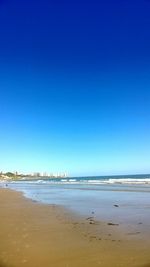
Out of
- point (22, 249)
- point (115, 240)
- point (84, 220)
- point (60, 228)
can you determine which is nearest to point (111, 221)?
point (84, 220)

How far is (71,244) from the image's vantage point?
25.4ft

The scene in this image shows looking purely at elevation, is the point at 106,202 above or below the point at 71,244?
above

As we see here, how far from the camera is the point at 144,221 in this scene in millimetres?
11000

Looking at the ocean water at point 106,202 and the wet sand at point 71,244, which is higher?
the ocean water at point 106,202

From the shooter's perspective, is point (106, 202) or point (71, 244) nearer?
point (71, 244)

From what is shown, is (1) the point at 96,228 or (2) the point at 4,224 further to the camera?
(2) the point at 4,224

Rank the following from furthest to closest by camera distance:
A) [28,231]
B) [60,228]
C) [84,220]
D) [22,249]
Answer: [84,220] < [60,228] < [28,231] < [22,249]

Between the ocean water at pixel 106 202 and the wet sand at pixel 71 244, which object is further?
the ocean water at pixel 106 202

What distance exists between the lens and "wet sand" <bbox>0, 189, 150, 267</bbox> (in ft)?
20.5

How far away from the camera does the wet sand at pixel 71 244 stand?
6234 millimetres

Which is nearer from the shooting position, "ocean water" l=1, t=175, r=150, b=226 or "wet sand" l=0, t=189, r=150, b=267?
"wet sand" l=0, t=189, r=150, b=267

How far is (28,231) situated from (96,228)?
207 centimetres

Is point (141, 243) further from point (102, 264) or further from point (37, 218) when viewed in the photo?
point (37, 218)

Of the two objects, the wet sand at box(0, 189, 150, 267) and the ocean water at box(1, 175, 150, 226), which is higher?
the ocean water at box(1, 175, 150, 226)
